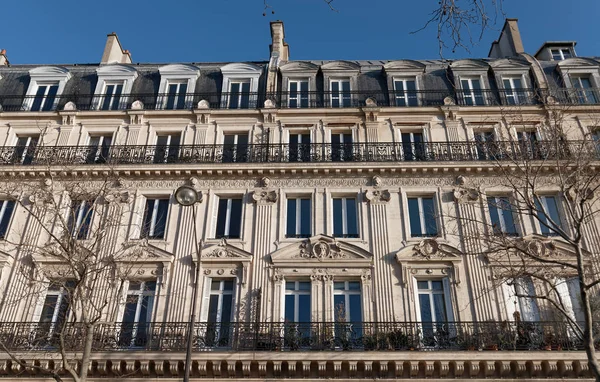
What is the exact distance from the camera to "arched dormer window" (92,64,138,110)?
21406 mm

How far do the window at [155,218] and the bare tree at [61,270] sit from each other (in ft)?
1.85

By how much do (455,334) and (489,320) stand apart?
1.09m

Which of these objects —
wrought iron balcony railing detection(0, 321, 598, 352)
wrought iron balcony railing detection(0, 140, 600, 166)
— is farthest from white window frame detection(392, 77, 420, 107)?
wrought iron balcony railing detection(0, 321, 598, 352)

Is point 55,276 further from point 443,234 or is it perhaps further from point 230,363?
point 443,234

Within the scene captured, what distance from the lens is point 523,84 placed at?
833 inches

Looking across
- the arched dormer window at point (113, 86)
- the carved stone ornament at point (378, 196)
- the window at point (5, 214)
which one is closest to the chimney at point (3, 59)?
the arched dormer window at point (113, 86)

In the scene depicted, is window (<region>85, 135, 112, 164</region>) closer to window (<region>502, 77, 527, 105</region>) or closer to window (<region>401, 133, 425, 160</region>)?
window (<region>401, 133, 425, 160</region>)

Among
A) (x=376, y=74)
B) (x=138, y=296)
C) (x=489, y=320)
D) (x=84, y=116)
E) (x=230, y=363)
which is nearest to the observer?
(x=230, y=363)

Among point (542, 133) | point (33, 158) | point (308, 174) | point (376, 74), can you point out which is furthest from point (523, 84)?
point (33, 158)

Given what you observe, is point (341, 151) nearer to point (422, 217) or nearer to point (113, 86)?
point (422, 217)

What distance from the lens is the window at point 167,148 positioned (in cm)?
1941

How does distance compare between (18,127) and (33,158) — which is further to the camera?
(18,127)

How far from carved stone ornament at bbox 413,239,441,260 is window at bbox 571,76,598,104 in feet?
29.5

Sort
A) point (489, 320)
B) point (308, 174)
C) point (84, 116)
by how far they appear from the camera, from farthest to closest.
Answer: point (84, 116)
point (308, 174)
point (489, 320)
